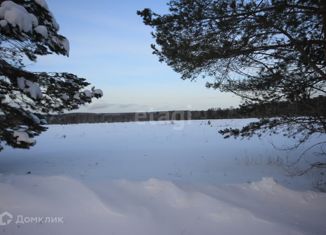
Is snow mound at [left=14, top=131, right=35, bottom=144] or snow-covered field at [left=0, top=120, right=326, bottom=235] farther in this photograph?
snow mound at [left=14, top=131, right=35, bottom=144]

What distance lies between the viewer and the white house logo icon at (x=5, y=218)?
4245 millimetres

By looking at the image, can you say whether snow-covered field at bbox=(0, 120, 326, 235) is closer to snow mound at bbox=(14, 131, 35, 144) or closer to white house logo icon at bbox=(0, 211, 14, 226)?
white house logo icon at bbox=(0, 211, 14, 226)

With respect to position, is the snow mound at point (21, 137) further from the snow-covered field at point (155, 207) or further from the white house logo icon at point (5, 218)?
the white house logo icon at point (5, 218)

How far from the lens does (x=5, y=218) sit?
170 inches

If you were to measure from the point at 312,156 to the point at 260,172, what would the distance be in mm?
3473

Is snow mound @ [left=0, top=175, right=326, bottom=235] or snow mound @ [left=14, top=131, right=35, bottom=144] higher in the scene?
snow mound @ [left=14, top=131, right=35, bottom=144]

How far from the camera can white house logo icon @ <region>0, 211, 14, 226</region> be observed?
4.24m

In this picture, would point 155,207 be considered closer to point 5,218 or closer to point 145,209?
point 145,209

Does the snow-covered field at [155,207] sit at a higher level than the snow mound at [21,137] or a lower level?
lower

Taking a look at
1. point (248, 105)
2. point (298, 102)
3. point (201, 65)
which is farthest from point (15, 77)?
point (298, 102)
